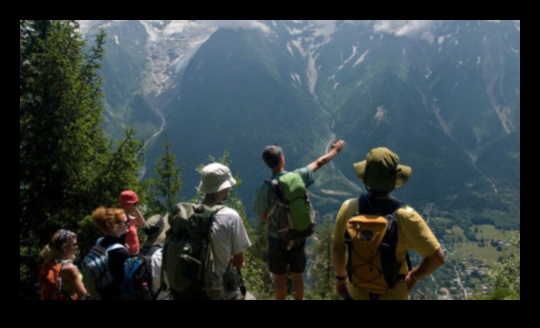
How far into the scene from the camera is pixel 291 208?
6371 millimetres

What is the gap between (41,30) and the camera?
16.2 meters

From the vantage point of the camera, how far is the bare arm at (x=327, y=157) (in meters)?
6.81

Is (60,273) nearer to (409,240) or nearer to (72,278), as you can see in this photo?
(72,278)

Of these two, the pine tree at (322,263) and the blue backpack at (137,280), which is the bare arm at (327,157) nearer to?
the blue backpack at (137,280)

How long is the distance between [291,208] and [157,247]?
1944 millimetres

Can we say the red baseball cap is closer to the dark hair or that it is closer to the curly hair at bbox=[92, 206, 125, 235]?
the curly hair at bbox=[92, 206, 125, 235]

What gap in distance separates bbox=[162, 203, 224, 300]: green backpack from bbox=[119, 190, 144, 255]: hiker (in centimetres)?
279

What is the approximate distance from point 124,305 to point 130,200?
5.06 m

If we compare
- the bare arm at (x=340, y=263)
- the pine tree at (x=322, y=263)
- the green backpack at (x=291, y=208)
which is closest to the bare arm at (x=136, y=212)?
the green backpack at (x=291, y=208)

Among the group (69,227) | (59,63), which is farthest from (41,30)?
(69,227)

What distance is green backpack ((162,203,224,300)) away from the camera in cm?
509

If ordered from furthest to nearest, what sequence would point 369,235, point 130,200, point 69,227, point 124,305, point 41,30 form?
point 41,30 → point 69,227 → point 130,200 → point 369,235 → point 124,305
